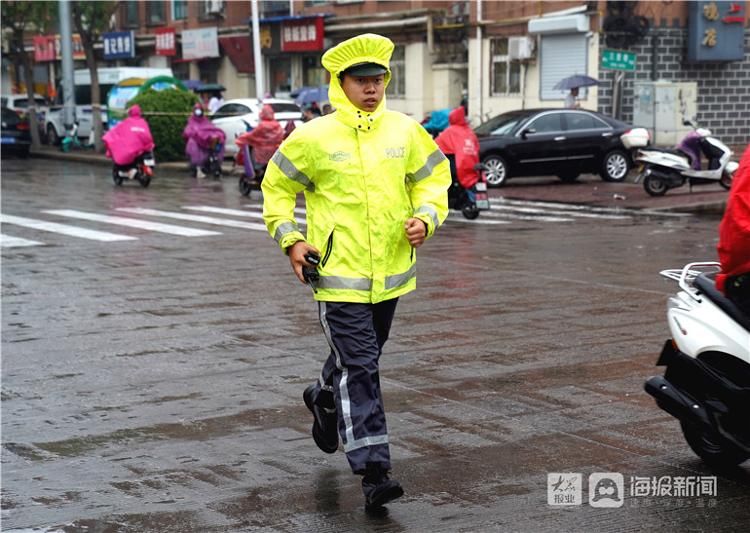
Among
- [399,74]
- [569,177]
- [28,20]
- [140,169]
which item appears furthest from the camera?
[28,20]

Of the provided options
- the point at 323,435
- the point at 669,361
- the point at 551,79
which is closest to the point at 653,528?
the point at 669,361

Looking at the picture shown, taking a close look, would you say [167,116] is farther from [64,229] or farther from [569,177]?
[64,229]

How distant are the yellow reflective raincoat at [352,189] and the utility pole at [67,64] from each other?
34164mm

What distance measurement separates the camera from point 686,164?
864 inches

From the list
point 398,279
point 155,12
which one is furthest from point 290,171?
point 155,12

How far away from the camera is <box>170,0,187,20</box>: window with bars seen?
4875cm

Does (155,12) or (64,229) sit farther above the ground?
(155,12)

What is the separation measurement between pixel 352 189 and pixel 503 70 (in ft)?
95.9

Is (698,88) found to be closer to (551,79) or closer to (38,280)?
(551,79)

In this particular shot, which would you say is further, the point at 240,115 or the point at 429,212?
the point at 240,115

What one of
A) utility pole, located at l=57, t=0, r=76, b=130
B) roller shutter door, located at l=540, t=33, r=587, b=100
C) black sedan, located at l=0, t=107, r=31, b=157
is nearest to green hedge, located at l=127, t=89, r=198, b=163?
black sedan, located at l=0, t=107, r=31, b=157

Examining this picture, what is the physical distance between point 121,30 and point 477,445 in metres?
48.8

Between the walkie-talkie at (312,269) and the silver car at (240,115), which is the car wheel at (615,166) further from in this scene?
the walkie-talkie at (312,269)

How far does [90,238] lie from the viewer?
621 inches
